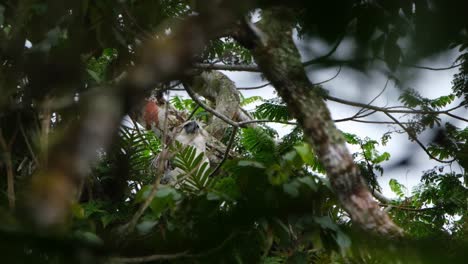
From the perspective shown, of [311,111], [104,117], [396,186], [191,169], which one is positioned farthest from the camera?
[191,169]

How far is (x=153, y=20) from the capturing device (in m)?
1.43

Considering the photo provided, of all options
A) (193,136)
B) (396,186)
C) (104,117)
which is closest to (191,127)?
(193,136)

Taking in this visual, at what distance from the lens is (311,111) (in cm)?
86

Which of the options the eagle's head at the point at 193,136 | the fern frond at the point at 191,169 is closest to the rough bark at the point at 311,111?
the fern frond at the point at 191,169

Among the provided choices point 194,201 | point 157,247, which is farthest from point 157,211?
point 157,247

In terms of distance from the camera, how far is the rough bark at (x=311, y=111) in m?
0.78

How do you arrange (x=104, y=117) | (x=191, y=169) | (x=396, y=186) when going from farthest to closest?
(x=191, y=169), (x=396, y=186), (x=104, y=117)

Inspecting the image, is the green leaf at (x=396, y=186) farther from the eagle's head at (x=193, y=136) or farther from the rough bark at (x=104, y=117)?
the eagle's head at (x=193, y=136)

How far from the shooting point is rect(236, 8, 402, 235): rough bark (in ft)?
2.56

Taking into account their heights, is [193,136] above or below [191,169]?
above

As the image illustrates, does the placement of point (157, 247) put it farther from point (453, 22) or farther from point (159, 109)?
point (159, 109)

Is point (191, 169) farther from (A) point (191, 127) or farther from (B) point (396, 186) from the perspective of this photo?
(A) point (191, 127)

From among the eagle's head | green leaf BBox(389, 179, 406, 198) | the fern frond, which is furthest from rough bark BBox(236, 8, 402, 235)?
the eagle's head

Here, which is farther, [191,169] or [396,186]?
[191,169]
